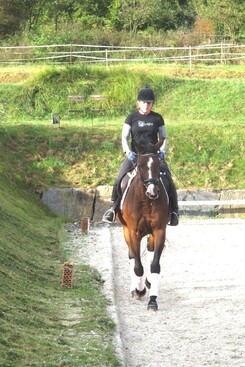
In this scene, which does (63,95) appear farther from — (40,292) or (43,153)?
(40,292)

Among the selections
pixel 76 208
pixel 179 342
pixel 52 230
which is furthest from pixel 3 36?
pixel 179 342

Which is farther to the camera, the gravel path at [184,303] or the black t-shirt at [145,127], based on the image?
the black t-shirt at [145,127]

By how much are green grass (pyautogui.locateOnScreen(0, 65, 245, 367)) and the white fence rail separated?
2.61 meters

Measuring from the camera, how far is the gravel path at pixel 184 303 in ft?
36.7

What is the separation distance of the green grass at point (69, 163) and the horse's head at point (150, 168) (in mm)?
1700

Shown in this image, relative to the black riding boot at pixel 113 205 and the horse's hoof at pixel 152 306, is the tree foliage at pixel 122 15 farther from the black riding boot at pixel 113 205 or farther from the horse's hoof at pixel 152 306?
the horse's hoof at pixel 152 306

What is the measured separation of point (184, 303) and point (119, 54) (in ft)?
107

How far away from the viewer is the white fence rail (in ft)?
147

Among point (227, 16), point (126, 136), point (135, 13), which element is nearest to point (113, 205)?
point (126, 136)

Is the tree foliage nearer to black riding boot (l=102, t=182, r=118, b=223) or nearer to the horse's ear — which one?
black riding boot (l=102, t=182, r=118, b=223)

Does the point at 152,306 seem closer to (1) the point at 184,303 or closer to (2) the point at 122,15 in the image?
(1) the point at 184,303

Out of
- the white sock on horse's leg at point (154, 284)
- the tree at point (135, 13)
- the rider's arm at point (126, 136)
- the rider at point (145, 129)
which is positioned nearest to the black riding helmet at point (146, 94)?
the rider at point (145, 129)

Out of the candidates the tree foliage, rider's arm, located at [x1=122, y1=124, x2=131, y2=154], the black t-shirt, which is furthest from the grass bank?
the tree foliage

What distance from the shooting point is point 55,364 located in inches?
392
